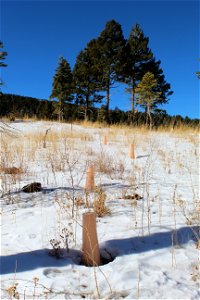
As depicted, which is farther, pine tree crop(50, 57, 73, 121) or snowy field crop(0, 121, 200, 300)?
pine tree crop(50, 57, 73, 121)

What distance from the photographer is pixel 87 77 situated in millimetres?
23422

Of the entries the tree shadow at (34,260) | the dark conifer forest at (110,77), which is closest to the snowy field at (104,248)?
the tree shadow at (34,260)

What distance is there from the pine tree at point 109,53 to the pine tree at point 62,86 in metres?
4.36

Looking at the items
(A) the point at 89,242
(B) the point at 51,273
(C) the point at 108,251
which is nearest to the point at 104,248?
(C) the point at 108,251

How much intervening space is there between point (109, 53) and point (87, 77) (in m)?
3.00

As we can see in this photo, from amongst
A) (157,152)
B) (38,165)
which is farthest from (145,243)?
(157,152)

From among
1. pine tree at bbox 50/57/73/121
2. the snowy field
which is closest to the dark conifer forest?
pine tree at bbox 50/57/73/121

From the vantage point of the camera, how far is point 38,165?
5.12 metres

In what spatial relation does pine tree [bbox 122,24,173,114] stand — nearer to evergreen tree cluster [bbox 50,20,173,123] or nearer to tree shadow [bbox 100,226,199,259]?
evergreen tree cluster [bbox 50,20,173,123]

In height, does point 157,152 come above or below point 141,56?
below

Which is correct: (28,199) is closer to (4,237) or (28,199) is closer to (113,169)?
(4,237)

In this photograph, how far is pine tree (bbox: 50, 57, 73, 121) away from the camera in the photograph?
81.6 ft

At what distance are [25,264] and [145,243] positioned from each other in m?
0.92

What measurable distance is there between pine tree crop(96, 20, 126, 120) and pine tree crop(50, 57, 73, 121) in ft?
14.3
